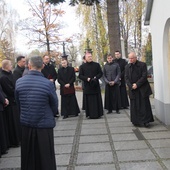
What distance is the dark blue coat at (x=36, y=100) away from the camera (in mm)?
4125

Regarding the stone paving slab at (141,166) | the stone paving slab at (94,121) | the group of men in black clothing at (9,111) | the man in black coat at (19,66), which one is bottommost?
the stone paving slab at (141,166)

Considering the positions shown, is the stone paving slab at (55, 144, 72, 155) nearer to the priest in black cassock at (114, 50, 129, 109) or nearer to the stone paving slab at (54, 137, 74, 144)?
the stone paving slab at (54, 137, 74, 144)

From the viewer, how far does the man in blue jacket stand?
13.6 ft

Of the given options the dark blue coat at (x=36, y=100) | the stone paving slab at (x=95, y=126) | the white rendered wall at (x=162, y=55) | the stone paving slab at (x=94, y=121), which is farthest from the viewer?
the stone paving slab at (x=94, y=121)

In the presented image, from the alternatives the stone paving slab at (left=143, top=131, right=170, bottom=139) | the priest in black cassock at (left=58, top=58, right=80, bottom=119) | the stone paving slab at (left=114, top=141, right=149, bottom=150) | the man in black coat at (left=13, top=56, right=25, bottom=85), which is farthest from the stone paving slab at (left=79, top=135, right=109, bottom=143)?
the priest in black cassock at (left=58, top=58, right=80, bottom=119)

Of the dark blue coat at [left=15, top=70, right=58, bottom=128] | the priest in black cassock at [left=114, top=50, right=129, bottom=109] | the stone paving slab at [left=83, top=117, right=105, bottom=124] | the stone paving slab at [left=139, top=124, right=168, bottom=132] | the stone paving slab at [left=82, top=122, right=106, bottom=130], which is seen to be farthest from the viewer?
the priest in black cassock at [left=114, top=50, right=129, bottom=109]

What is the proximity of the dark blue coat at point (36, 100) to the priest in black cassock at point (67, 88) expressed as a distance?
17.0 ft

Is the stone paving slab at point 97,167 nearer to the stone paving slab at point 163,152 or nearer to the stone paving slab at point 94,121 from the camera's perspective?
the stone paving slab at point 163,152

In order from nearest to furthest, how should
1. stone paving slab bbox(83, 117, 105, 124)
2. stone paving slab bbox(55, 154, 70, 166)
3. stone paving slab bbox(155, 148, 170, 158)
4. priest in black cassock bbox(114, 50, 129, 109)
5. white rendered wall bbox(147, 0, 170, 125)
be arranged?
1. stone paving slab bbox(55, 154, 70, 166)
2. stone paving slab bbox(155, 148, 170, 158)
3. white rendered wall bbox(147, 0, 170, 125)
4. stone paving slab bbox(83, 117, 105, 124)
5. priest in black cassock bbox(114, 50, 129, 109)

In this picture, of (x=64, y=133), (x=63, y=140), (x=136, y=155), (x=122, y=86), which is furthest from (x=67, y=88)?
(x=136, y=155)

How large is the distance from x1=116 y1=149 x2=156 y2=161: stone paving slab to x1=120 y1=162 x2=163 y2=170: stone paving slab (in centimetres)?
25

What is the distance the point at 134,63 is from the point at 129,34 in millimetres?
24249

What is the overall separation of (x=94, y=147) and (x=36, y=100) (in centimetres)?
245

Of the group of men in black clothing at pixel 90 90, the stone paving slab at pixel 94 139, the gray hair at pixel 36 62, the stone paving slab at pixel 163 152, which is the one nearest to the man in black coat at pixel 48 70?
the group of men in black clothing at pixel 90 90
